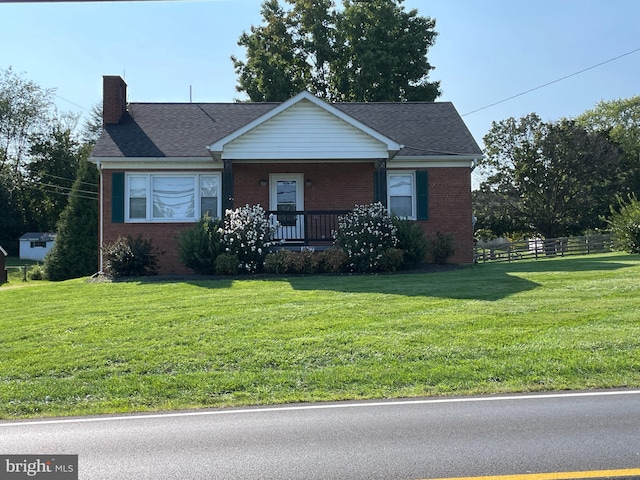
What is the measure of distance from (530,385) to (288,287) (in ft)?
23.4

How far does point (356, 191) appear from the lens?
20.4 m

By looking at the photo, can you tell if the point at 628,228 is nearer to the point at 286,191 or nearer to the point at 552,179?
the point at 286,191

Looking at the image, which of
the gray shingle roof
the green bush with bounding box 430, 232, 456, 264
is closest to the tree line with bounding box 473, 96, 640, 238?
the gray shingle roof

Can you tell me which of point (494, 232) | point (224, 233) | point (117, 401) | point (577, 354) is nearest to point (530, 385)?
point (577, 354)

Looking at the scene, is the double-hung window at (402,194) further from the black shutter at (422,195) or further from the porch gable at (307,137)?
the porch gable at (307,137)

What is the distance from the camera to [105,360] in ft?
28.3

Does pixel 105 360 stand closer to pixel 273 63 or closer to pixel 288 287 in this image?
pixel 288 287

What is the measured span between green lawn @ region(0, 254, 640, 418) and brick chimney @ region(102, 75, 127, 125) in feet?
32.2

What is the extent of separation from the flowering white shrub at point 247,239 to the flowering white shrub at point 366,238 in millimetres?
2008

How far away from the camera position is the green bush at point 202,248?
16291mm

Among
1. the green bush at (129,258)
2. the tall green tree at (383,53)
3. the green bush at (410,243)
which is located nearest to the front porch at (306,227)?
the green bush at (410,243)

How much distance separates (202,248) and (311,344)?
8.06 m

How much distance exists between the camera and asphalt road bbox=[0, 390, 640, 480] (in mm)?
4773

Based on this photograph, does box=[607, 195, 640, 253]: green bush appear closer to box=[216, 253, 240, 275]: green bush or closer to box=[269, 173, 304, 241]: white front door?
box=[269, 173, 304, 241]: white front door
